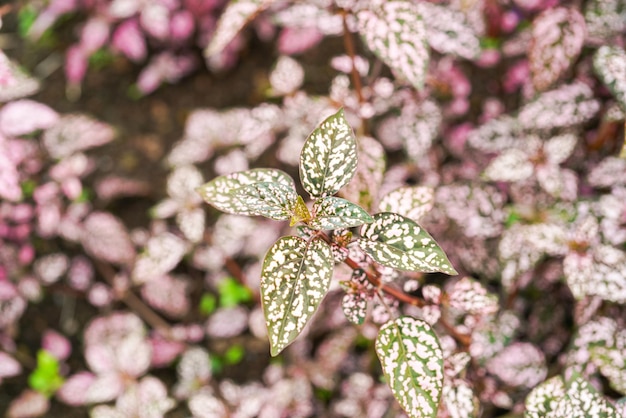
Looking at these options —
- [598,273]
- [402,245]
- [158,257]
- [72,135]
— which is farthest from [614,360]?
[72,135]

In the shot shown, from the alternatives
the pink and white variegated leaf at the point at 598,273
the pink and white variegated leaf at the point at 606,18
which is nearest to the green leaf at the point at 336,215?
the pink and white variegated leaf at the point at 598,273

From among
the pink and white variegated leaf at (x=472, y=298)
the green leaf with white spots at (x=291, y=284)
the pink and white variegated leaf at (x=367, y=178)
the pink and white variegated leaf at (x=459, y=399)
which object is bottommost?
the pink and white variegated leaf at (x=459, y=399)

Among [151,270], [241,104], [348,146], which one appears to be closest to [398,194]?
[348,146]

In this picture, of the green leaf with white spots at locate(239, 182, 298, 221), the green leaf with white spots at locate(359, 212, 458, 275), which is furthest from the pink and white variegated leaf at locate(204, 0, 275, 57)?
the green leaf with white spots at locate(359, 212, 458, 275)

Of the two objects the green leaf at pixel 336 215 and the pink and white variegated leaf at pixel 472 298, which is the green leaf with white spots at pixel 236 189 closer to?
the green leaf at pixel 336 215

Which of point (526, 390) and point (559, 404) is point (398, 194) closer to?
point (559, 404)

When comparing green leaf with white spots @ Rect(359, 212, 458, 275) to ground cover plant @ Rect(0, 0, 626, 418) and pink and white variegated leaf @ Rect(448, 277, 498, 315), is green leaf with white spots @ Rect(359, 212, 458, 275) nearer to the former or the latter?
ground cover plant @ Rect(0, 0, 626, 418)
